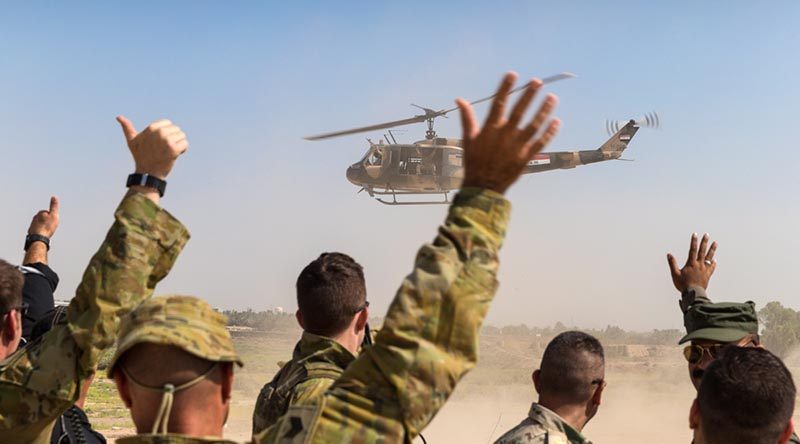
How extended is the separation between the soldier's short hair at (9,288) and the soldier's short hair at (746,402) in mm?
2408

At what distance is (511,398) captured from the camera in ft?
94.4

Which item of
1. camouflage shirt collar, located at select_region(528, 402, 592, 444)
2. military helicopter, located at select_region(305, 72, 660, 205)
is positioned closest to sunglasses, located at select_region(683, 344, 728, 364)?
camouflage shirt collar, located at select_region(528, 402, 592, 444)

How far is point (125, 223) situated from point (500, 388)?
29.4 metres

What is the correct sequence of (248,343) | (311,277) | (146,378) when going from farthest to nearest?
(248,343) < (311,277) < (146,378)

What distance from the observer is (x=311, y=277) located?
398 cm

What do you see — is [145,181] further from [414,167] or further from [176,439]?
[414,167]

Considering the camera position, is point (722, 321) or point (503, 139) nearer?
point (503, 139)

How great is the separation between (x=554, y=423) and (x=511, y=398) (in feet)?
83.7

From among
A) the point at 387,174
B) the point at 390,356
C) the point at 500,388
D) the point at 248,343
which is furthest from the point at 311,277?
the point at 248,343

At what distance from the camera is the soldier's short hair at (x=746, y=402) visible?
2.65 m

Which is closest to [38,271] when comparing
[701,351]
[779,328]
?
[701,351]

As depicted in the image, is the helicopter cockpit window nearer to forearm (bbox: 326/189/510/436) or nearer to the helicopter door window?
the helicopter door window

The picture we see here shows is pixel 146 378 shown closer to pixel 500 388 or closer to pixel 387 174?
pixel 387 174

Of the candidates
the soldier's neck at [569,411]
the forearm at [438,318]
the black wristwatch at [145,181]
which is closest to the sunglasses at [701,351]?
the soldier's neck at [569,411]
